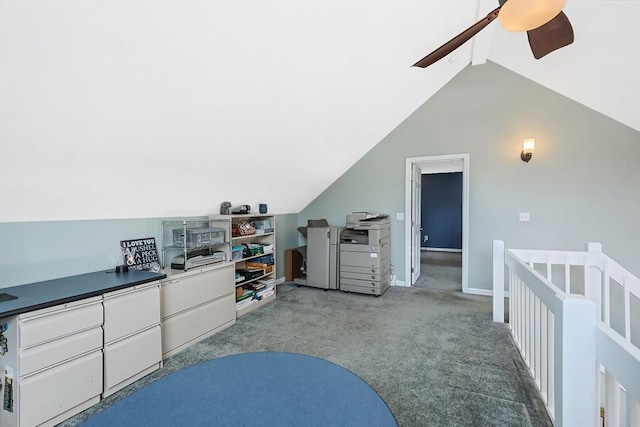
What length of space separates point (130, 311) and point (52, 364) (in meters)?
0.47

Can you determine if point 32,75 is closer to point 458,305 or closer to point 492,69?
point 458,305

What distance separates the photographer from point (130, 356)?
2.09m

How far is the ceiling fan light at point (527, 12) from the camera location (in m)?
1.46

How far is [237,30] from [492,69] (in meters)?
3.77

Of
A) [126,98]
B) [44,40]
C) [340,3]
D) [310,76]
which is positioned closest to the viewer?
[44,40]

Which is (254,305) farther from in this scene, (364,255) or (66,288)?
(66,288)

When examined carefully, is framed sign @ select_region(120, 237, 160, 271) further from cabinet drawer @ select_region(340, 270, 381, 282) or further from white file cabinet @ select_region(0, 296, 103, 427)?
cabinet drawer @ select_region(340, 270, 381, 282)

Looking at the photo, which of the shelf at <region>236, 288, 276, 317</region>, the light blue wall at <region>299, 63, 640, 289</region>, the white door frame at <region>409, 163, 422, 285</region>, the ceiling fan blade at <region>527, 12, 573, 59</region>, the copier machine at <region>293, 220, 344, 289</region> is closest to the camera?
the ceiling fan blade at <region>527, 12, 573, 59</region>

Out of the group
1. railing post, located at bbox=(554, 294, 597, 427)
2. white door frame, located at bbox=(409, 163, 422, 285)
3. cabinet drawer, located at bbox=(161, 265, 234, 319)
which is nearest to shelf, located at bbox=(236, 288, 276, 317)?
cabinet drawer, located at bbox=(161, 265, 234, 319)

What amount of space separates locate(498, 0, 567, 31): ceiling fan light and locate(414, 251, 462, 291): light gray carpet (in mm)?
3643

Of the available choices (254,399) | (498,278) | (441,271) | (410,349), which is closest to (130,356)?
(254,399)

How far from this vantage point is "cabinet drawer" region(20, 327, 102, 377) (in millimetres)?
1608

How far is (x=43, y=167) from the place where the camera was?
1.81 metres

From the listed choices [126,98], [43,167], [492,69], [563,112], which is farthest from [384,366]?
[492,69]
